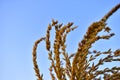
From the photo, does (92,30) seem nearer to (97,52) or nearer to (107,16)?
(107,16)

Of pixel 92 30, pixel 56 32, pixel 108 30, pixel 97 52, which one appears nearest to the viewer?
pixel 92 30

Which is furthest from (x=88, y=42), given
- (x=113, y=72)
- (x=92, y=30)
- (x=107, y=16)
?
(x=113, y=72)

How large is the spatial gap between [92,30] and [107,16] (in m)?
0.31

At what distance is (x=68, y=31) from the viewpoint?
12.1 ft

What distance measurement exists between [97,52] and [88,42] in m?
1.38

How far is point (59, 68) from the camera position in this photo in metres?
3.27

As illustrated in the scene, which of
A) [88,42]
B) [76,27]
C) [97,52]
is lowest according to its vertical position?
[88,42]

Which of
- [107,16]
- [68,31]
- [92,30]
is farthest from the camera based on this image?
[68,31]

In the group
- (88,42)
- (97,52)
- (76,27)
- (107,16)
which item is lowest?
(88,42)

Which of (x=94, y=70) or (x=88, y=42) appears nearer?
(x=88, y=42)

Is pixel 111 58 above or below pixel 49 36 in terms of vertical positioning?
below

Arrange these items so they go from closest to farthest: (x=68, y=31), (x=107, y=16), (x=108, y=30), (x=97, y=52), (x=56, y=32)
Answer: (x=107, y=16)
(x=108, y=30)
(x=56, y=32)
(x=68, y=31)
(x=97, y=52)

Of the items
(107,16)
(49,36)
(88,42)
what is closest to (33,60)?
(49,36)

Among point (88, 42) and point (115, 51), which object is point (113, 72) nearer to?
point (115, 51)
